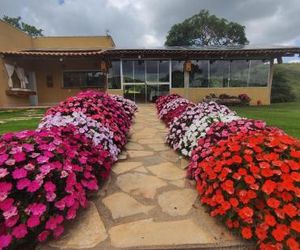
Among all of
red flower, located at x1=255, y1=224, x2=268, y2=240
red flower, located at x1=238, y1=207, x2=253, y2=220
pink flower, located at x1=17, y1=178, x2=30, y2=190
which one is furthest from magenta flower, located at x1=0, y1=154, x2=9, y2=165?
red flower, located at x1=255, y1=224, x2=268, y2=240

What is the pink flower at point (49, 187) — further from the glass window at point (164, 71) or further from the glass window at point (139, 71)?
the glass window at point (164, 71)

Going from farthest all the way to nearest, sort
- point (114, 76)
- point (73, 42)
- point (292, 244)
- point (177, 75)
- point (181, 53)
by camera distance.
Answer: point (73, 42)
point (177, 75)
point (114, 76)
point (181, 53)
point (292, 244)

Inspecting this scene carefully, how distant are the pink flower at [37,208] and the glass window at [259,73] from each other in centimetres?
1518

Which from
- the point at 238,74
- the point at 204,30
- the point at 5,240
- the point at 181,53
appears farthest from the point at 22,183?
the point at 204,30

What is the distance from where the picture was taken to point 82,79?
1784 centimetres

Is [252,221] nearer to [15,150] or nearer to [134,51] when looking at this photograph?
[15,150]

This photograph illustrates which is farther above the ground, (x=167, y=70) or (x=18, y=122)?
(x=167, y=70)

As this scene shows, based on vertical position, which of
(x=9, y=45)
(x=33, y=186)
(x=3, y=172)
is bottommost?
(x=33, y=186)

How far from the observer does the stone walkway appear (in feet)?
7.34

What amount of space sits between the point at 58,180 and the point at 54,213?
274 mm

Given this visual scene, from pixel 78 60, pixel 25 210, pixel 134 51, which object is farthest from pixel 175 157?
pixel 78 60

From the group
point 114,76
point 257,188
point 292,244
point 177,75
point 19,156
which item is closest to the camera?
point 292,244

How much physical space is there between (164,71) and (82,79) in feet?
18.5

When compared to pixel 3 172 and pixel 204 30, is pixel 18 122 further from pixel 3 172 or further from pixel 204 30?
pixel 204 30
